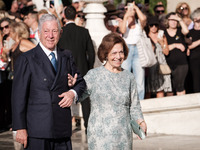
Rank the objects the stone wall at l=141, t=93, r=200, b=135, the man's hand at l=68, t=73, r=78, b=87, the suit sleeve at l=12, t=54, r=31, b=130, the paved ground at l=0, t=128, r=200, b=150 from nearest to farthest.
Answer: the suit sleeve at l=12, t=54, r=31, b=130 < the man's hand at l=68, t=73, r=78, b=87 < the paved ground at l=0, t=128, r=200, b=150 < the stone wall at l=141, t=93, r=200, b=135

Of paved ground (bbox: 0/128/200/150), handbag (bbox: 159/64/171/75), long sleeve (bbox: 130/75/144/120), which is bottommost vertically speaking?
paved ground (bbox: 0/128/200/150)

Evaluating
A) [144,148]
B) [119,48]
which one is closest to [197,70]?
[144,148]

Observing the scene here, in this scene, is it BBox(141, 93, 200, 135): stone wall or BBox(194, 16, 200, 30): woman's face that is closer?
BBox(141, 93, 200, 135): stone wall

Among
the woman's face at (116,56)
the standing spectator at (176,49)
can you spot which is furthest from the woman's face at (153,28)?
the woman's face at (116,56)

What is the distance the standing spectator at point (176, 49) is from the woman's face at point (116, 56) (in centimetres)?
593

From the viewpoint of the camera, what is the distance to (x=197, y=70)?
40.6 ft

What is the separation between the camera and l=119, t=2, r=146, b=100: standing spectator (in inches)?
438

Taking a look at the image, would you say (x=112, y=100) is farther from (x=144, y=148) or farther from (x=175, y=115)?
(x=175, y=115)

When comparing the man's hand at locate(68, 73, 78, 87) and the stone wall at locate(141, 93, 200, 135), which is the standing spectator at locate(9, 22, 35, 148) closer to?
the stone wall at locate(141, 93, 200, 135)

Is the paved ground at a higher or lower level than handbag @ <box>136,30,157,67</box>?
lower

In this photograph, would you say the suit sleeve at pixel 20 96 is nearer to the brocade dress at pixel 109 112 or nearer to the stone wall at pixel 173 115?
the brocade dress at pixel 109 112

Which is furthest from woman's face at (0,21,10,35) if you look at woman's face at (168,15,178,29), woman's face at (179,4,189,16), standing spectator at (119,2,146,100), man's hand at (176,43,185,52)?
woman's face at (179,4,189,16)

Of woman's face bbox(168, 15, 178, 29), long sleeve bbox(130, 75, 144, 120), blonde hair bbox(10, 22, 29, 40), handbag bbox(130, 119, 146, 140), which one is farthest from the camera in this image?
woman's face bbox(168, 15, 178, 29)

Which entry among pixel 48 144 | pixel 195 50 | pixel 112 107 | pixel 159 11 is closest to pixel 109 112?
pixel 112 107
